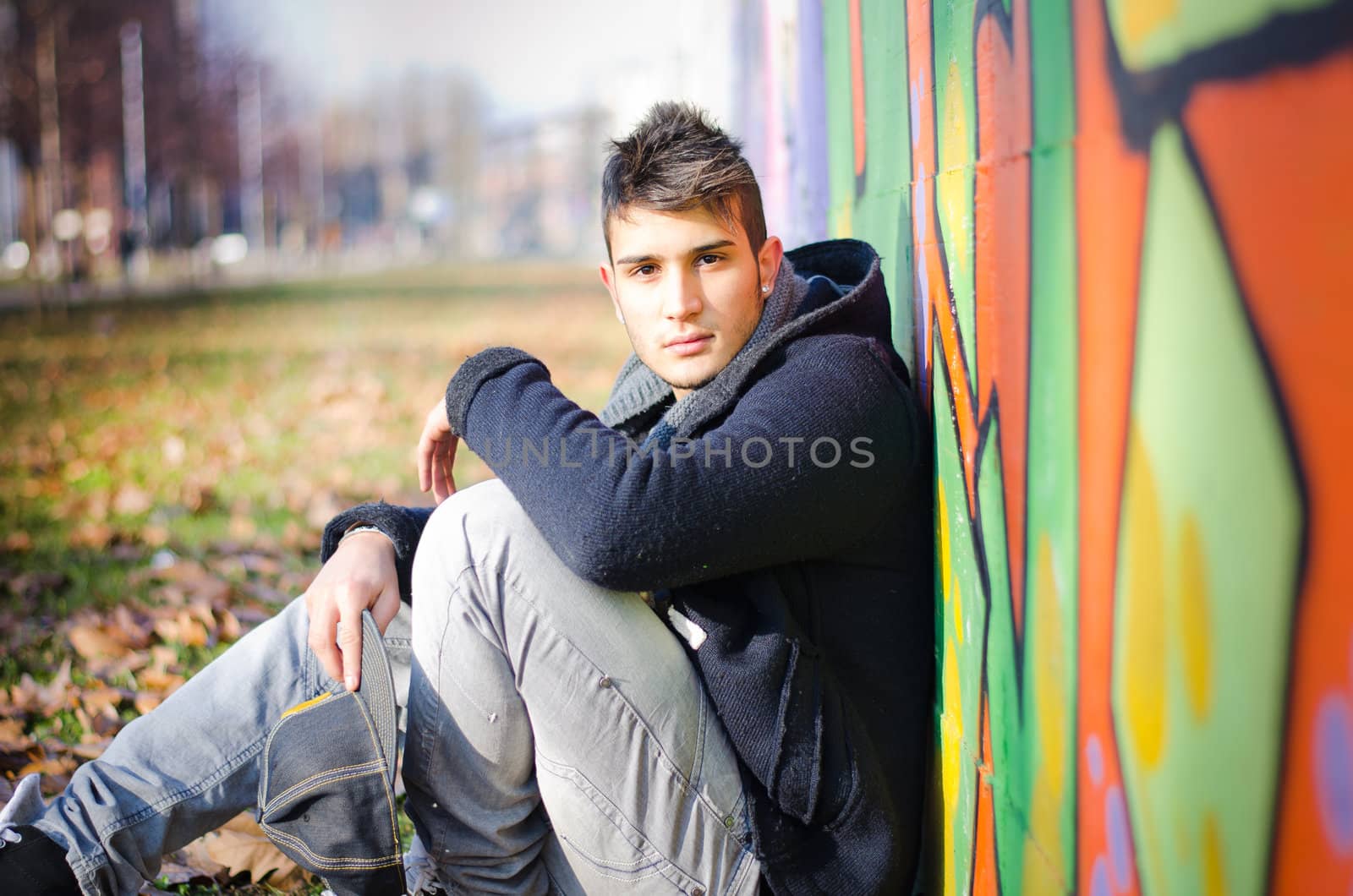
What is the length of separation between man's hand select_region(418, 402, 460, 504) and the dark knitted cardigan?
0.40 m

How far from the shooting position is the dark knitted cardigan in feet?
6.10

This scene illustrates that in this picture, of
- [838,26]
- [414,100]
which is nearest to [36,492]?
[838,26]

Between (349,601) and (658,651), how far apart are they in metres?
0.55

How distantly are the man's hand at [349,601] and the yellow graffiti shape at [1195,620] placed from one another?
1380 mm

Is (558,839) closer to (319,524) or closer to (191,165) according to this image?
(319,524)

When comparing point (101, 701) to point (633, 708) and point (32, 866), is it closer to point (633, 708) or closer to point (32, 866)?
point (32, 866)

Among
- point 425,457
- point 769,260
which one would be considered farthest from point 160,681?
point 769,260

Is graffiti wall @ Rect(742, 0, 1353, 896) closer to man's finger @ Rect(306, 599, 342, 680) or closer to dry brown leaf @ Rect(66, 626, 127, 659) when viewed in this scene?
man's finger @ Rect(306, 599, 342, 680)

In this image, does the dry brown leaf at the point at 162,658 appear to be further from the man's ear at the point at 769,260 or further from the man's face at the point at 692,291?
the man's ear at the point at 769,260

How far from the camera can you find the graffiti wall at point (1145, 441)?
887mm

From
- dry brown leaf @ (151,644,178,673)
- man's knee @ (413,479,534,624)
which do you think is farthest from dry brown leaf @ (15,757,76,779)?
man's knee @ (413,479,534,624)

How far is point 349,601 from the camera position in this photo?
2.14 meters

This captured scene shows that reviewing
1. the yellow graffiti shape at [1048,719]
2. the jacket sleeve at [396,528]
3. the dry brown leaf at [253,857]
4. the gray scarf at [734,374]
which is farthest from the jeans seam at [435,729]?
the yellow graffiti shape at [1048,719]

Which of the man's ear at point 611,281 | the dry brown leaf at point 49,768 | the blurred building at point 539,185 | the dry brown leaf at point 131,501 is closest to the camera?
the man's ear at point 611,281
